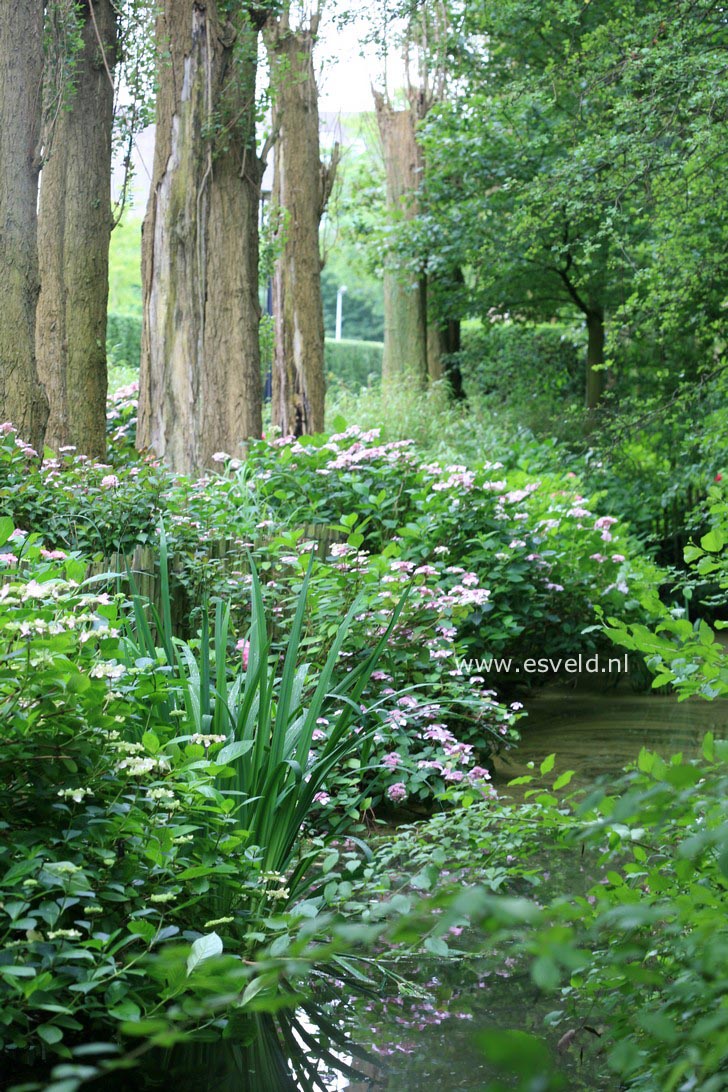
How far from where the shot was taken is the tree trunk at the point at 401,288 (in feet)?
59.5

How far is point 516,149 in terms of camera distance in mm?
14578

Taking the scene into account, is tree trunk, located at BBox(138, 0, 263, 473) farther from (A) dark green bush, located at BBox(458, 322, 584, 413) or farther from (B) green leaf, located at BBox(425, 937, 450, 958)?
(A) dark green bush, located at BBox(458, 322, 584, 413)

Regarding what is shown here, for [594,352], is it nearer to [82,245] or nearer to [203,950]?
[82,245]

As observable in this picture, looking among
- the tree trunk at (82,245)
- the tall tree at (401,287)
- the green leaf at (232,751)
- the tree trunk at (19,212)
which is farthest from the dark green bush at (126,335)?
the green leaf at (232,751)

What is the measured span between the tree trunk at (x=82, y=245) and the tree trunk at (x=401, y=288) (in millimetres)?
9314

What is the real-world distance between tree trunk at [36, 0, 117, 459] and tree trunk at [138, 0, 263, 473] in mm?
387

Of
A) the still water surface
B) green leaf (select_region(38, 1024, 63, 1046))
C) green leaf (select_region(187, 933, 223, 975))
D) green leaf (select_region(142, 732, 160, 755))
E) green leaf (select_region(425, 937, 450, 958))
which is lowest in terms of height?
the still water surface

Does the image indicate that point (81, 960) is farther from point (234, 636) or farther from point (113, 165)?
point (113, 165)

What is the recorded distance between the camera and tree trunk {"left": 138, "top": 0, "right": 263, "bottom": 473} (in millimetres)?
8953

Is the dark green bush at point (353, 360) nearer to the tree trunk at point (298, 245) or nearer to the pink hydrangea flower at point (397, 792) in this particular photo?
the tree trunk at point (298, 245)

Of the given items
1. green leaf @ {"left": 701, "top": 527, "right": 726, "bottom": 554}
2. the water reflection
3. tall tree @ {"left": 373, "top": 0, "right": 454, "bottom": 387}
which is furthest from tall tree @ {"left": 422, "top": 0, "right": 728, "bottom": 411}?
green leaf @ {"left": 701, "top": 527, "right": 726, "bottom": 554}

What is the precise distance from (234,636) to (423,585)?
3.22 ft

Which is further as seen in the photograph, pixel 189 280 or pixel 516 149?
pixel 516 149

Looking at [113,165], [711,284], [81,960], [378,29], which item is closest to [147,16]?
[113,165]
